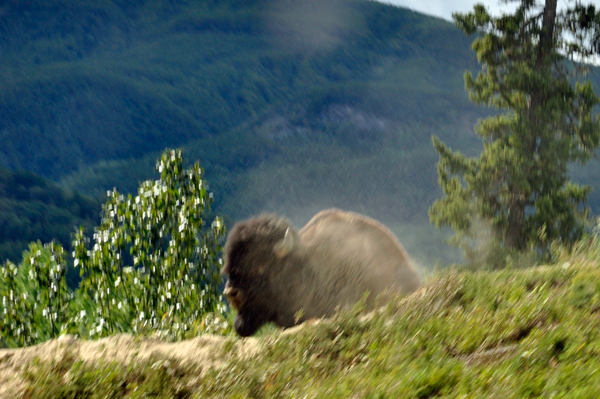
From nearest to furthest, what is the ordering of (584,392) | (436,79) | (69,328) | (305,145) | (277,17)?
(584,392) → (69,328) → (305,145) → (436,79) → (277,17)

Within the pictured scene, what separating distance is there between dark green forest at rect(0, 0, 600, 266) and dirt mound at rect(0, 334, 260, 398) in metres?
41.4

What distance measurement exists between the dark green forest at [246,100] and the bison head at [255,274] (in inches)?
1558

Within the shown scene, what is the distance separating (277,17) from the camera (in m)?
124

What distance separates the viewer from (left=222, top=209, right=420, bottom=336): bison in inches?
248

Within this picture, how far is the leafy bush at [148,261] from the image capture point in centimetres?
751

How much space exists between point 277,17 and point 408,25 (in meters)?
30.0

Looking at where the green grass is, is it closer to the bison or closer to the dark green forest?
the bison

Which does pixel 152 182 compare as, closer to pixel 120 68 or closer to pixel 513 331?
pixel 513 331

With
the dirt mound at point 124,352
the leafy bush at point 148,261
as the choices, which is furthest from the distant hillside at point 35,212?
the dirt mound at point 124,352

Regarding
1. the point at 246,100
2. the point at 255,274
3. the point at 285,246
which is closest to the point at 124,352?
the point at 255,274

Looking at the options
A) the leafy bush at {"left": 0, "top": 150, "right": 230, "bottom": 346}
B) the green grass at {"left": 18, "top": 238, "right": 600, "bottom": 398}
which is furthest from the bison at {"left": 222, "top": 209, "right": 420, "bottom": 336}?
the green grass at {"left": 18, "top": 238, "right": 600, "bottom": 398}

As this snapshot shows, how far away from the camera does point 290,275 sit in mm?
6383

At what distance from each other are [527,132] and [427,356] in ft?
38.0

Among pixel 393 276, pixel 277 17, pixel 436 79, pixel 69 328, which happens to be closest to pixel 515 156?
pixel 393 276
